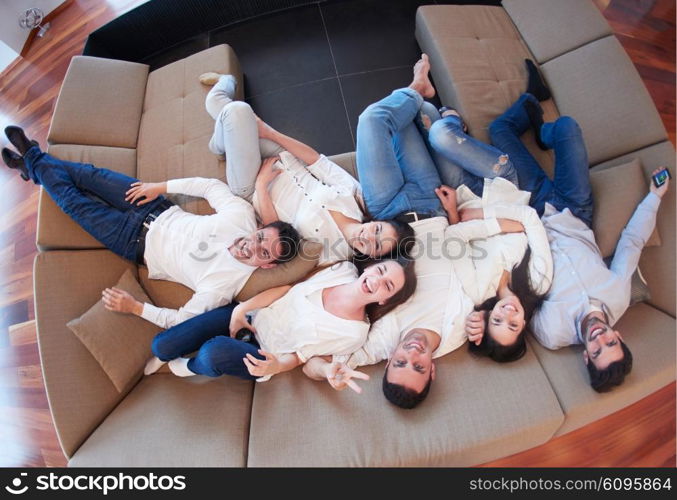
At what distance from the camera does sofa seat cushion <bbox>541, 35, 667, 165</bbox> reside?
77.4 inches

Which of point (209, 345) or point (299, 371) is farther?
point (299, 371)

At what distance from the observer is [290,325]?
69.2 inches

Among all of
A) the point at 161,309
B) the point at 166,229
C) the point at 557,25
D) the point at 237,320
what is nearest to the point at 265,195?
the point at 166,229

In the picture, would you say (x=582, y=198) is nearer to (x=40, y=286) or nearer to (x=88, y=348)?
(x=88, y=348)

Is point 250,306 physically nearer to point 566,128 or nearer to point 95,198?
point 95,198

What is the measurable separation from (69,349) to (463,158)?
2052 mm

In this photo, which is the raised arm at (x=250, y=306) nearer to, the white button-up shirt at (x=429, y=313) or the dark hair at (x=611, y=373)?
the white button-up shirt at (x=429, y=313)

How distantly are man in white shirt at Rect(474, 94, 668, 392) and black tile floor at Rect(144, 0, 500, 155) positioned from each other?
1.06 m

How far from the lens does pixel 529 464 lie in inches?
74.8

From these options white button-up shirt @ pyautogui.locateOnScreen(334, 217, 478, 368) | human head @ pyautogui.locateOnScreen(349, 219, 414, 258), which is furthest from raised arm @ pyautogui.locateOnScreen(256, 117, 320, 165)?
white button-up shirt @ pyautogui.locateOnScreen(334, 217, 478, 368)

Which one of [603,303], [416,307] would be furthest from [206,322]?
[603,303]

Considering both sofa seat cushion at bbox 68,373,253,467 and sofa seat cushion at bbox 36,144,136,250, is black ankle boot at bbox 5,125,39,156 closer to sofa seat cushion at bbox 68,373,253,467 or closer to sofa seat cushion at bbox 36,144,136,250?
sofa seat cushion at bbox 36,144,136,250

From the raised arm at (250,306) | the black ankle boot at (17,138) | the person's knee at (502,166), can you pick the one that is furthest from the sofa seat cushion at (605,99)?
the black ankle boot at (17,138)

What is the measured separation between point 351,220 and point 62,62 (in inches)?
112
